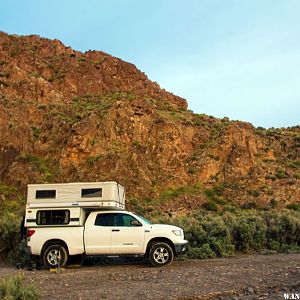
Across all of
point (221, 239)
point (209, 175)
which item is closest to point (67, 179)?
point (209, 175)

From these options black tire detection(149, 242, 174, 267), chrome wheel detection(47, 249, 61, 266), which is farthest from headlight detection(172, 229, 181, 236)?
chrome wheel detection(47, 249, 61, 266)

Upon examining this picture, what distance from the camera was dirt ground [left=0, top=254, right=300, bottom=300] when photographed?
9328 millimetres

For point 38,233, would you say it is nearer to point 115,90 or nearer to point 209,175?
point 209,175

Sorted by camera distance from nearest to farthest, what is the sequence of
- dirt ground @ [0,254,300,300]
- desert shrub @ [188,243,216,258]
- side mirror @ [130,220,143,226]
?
dirt ground @ [0,254,300,300] < side mirror @ [130,220,143,226] < desert shrub @ [188,243,216,258]

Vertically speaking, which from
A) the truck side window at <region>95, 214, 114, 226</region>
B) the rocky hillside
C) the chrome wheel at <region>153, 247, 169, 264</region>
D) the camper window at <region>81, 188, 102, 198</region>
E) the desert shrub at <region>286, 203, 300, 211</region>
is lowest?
the chrome wheel at <region>153, 247, 169, 264</region>

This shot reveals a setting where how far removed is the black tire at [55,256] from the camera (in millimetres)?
14008

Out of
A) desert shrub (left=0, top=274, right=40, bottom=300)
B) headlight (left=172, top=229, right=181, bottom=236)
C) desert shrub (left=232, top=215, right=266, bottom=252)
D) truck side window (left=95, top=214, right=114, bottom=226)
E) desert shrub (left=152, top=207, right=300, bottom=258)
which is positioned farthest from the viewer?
desert shrub (left=232, top=215, right=266, bottom=252)

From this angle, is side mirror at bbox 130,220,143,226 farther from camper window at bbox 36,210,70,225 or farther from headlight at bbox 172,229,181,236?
camper window at bbox 36,210,70,225

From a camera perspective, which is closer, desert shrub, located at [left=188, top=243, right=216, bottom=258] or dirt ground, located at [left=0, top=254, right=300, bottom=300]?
dirt ground, located at [left=0, top=254, right=300, bottom=300]

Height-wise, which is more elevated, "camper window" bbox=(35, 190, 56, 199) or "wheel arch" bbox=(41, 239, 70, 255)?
"camper window" bbox=(35, 190, 56, 199)

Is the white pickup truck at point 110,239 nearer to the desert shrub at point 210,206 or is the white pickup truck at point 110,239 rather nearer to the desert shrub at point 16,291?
the desert shrub at point 16,291

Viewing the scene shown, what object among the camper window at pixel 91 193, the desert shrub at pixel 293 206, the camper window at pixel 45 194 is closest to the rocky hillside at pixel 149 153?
the desert shrub at pixel 293 206

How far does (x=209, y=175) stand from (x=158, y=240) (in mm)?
26205

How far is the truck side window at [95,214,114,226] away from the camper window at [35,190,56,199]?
1.60m
